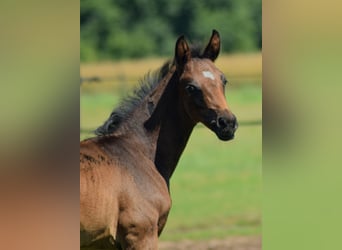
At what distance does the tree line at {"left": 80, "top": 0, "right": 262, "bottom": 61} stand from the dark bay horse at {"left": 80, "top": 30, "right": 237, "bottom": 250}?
8.18 meters

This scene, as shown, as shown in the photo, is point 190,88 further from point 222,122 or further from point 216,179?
point 216,179

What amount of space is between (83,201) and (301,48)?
1426 millimetres

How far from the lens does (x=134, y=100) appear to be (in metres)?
2.94

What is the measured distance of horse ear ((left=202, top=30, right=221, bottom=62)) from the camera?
2926mm

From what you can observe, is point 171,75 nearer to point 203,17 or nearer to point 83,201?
point 83,201

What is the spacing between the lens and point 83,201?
240cm

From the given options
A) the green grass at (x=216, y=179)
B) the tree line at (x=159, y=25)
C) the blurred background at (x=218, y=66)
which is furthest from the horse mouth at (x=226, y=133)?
the tree line at (x=159, y=25)

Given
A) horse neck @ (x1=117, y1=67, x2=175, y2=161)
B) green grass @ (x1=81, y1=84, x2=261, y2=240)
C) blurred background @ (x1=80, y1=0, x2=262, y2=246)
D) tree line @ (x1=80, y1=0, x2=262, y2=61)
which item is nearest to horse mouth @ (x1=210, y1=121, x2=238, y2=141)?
horse neck @ (x1=117, y1=67, x2=175, y2=161)

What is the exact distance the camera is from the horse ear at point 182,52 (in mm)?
2836

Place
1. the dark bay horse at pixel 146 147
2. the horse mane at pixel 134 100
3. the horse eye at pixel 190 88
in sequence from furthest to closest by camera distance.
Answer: the horse mane at pixel 134 100
the horse eye at pixel 190 88
the dark bay horse at pixel 146 147

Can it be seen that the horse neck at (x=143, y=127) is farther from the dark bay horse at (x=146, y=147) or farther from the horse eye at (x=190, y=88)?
the horse eye at (x=190, y=88)

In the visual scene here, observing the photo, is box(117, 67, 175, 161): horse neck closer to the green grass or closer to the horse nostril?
the horse nostril

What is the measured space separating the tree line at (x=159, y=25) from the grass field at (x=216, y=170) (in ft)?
1.75

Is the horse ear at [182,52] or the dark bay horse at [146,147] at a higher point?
the horse ear at [182,52]
